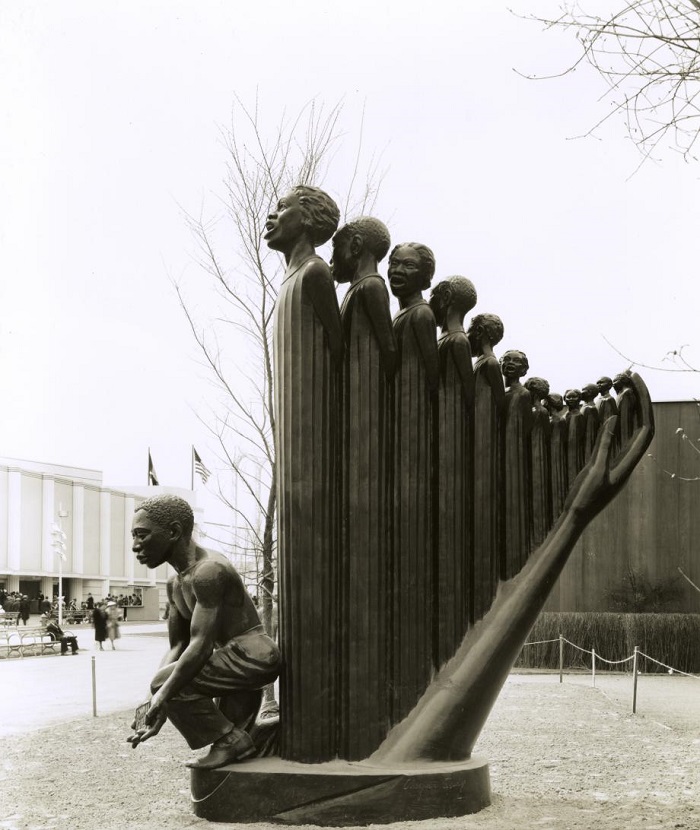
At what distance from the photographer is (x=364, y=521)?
232 inches

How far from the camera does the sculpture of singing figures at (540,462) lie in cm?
652

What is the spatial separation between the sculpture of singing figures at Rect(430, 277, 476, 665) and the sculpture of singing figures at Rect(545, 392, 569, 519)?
1.94 feet

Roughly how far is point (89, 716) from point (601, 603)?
39.1 ft

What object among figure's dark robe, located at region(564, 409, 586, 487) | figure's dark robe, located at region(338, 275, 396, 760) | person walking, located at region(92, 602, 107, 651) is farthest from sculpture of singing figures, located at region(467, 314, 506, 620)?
person walking, located at region(92, 602, 107, 651)

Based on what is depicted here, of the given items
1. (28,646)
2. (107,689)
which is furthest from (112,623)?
(107,689)

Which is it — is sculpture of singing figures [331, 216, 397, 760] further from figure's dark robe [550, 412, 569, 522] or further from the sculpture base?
figure's dark robe [550, 412, 569, 522]

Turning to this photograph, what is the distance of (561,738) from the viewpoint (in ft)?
32.1

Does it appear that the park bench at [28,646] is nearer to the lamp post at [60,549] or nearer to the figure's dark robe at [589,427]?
the lamp post at [60,549]

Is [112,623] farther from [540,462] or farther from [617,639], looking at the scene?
[540,462]

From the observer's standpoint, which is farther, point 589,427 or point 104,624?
point 104,624

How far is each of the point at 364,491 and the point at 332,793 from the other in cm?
157

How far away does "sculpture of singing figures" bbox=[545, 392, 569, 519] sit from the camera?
661cm

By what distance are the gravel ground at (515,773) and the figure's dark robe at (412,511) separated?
0.84 metres

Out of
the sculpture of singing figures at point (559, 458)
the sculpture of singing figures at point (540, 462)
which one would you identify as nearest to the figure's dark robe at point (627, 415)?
the sculpture of singing figures at point (559, 458)
